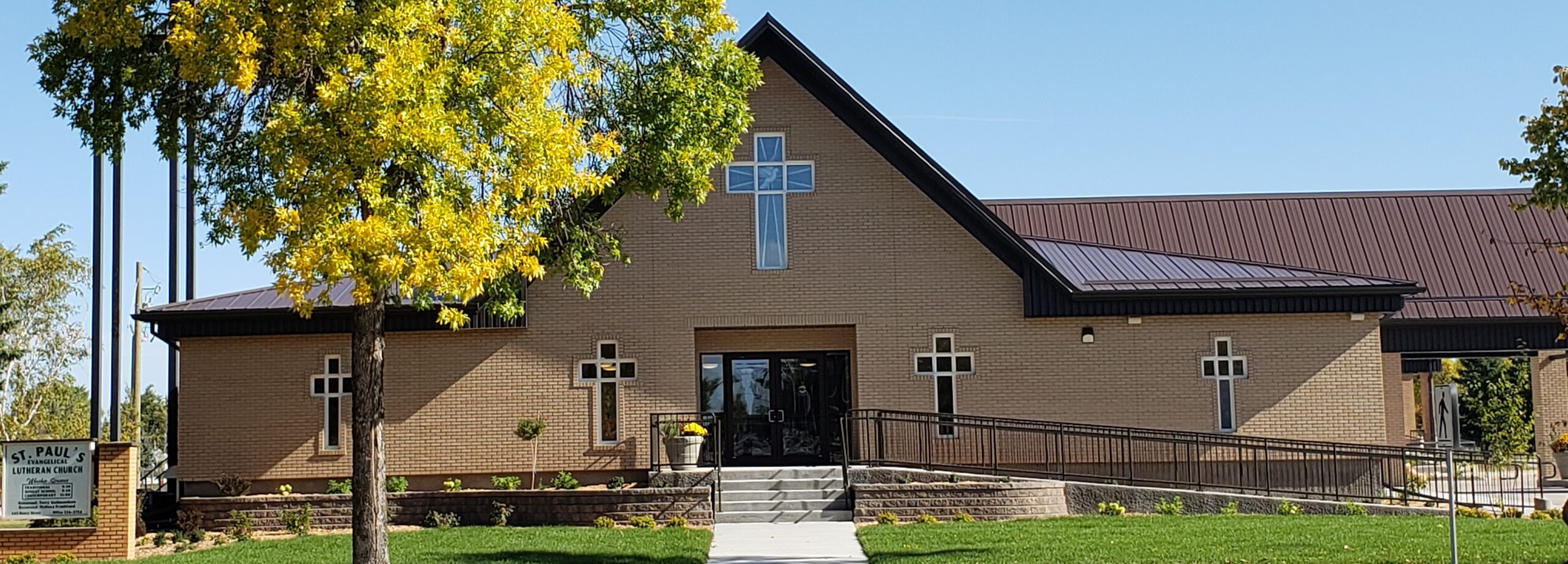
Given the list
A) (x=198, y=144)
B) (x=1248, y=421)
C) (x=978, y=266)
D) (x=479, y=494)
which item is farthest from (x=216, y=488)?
(x=1248, y=421)

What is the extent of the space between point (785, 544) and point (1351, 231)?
699 inches

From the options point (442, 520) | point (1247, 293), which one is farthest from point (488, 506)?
point (1247, 293)

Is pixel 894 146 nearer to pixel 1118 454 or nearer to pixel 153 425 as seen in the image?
pixel 1118 454

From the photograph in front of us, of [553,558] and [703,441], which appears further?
[703,441]

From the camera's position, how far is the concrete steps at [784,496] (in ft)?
70.5

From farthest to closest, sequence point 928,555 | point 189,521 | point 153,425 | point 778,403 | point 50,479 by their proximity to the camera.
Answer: point 153,425, point 778,403, point 189,521, point 50,479, point 928,555

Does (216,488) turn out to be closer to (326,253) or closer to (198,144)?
(198,144)

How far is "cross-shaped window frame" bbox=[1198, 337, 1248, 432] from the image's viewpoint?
945 inches

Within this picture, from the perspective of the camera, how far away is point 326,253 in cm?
1295

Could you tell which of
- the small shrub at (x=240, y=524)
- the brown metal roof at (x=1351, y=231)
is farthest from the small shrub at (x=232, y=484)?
the brown metal roof at (x=1351, y=231)

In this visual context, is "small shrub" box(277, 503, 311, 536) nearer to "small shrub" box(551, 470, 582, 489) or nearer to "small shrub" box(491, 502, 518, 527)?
"small shrub" box(491, 502, 518, 527)

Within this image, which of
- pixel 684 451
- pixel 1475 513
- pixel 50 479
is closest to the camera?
pixel 50 479

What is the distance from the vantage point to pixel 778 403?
24.8 m

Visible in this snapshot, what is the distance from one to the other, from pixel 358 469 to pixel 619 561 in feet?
10.0
